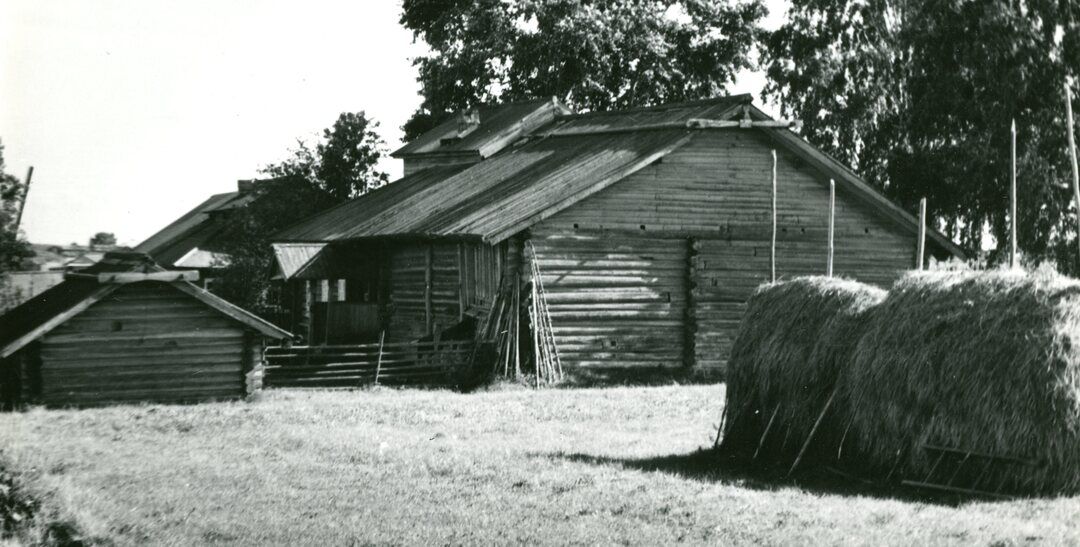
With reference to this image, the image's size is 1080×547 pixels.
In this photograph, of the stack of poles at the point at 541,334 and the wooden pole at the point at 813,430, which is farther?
the stack of poles at the point at 541,334

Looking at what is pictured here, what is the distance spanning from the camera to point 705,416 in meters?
18.2

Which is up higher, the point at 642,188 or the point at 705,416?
the point at 642,188

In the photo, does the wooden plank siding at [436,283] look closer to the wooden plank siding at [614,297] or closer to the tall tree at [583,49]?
the wooden plank siding at [614,297]

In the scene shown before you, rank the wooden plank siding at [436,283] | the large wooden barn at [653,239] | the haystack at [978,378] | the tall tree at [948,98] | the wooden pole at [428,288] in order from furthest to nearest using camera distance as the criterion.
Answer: the tall tree at [948,98], the wooden pole at [428,288], the wooden plank siding at [436,283], the large wooden barn at [653,239], the haystack at [978,378]

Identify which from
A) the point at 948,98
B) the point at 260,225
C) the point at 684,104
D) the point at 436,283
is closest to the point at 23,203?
the point at 436,283

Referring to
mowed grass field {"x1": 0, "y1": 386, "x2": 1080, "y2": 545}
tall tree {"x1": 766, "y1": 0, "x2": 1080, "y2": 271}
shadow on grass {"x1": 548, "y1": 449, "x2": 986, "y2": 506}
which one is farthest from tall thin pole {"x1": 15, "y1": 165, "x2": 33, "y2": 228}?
tall tree {"x1": 766, "y1": 0, "x2": 1080, "y2": 271}

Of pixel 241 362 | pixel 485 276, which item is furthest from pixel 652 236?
pixel 241 362

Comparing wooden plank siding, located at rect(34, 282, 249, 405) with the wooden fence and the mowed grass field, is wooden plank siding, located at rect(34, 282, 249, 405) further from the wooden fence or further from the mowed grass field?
the wooden fence

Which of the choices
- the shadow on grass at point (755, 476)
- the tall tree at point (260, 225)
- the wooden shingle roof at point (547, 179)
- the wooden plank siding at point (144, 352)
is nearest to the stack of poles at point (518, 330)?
the wooden shingle roof at point (547, 179)

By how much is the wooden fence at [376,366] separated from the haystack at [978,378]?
12.1 metres

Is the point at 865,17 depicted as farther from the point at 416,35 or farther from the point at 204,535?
the point at 204,535

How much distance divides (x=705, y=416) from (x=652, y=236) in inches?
294

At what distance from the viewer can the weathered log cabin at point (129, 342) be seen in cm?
1841

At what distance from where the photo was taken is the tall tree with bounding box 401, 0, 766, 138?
135 ft
